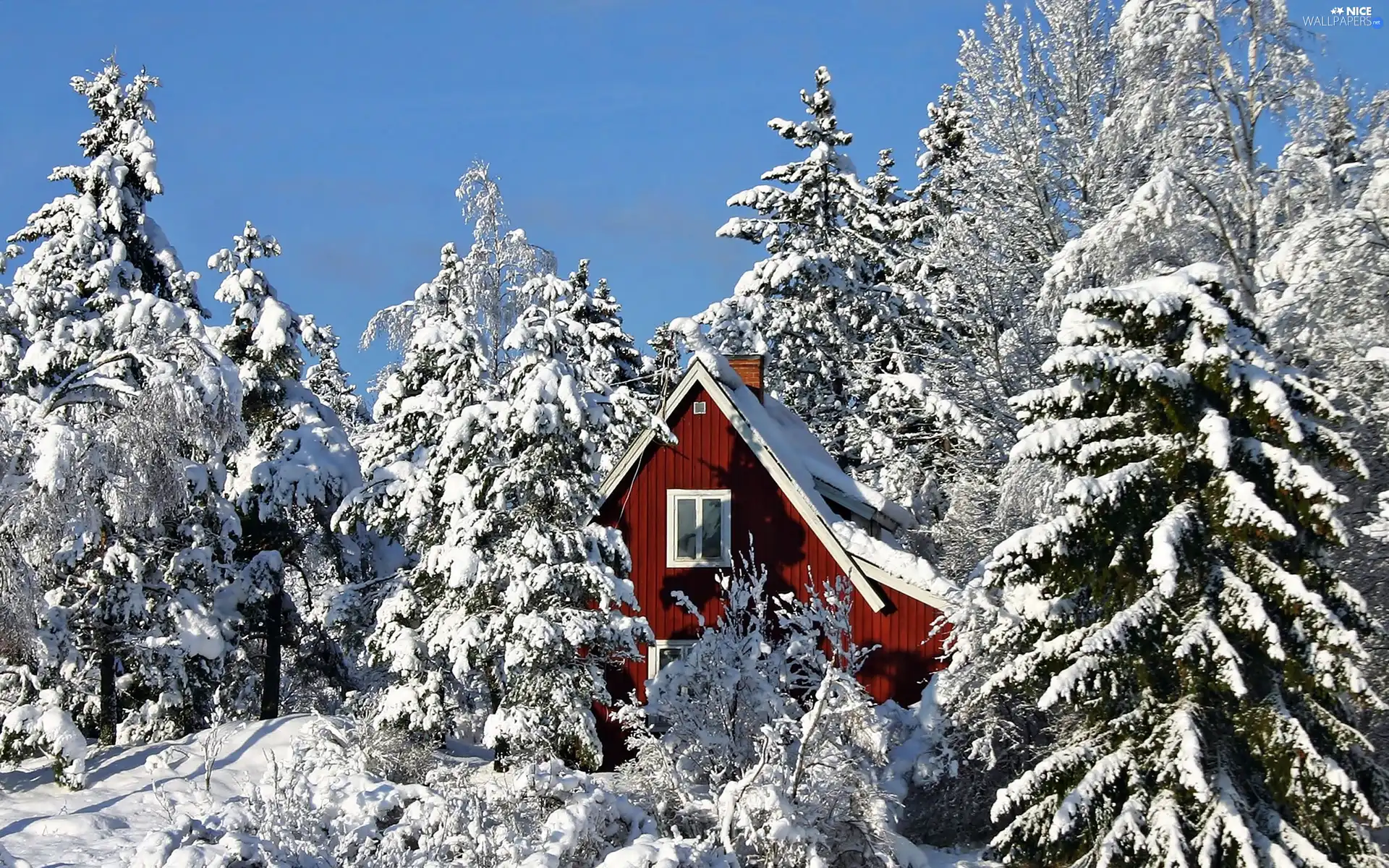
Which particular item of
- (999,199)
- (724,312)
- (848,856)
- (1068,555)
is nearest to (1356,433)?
(1068,555)

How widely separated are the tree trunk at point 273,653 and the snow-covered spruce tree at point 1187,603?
1662cm

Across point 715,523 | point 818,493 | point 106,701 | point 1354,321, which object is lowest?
point 106,701

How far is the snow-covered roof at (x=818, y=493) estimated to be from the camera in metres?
23.8

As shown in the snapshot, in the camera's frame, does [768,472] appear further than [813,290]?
No

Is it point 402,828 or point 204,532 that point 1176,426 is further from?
point 204,532

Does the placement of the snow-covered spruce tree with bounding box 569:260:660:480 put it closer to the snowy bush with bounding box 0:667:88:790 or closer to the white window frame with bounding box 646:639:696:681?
the white window frame with bounding box 646:639:696:681

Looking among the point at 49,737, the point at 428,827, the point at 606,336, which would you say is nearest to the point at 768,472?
the point at 428,827

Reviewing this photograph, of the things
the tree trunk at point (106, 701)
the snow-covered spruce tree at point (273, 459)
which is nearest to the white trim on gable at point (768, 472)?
the snow-covered spruce tree at point (273, 459)

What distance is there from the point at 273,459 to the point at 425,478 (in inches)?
231

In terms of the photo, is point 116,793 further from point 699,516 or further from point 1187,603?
point 1187,603

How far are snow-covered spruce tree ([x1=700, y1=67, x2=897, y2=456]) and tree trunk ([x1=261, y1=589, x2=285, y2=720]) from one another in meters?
13.5

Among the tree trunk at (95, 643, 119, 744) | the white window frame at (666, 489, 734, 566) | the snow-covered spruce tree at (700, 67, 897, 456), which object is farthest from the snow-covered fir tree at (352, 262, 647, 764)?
the snow-covered spruce tree at (700, 67, 897, 456)

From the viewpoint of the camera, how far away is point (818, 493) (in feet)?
84.2

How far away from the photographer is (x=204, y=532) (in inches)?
968
